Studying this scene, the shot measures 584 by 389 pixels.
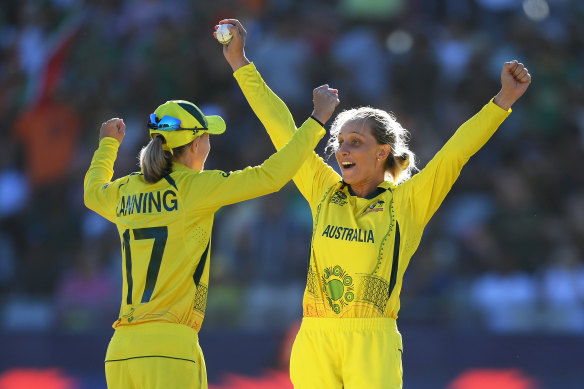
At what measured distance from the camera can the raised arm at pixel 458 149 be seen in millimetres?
4820

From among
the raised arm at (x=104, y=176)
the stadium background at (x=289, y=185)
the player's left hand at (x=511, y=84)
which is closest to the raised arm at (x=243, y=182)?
the raised arm at (x=104, y=176)

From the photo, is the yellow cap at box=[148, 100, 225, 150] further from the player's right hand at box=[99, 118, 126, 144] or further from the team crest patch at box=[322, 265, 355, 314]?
the team crest patch at box=[322, 265, 355, 314]

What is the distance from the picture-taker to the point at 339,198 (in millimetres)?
5039

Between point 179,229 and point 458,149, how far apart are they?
1351mm

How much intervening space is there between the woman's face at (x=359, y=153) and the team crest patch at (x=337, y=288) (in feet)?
1.59

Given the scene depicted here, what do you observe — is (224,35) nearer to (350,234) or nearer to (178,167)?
(178,167)

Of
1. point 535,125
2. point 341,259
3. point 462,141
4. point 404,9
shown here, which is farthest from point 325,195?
point 404,9

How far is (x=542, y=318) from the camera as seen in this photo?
8.54m

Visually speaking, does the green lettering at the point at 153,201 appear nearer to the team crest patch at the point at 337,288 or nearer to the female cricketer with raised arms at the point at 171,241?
the female cricketer with raised arms at the point at 171,241

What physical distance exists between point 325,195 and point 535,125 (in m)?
5.82

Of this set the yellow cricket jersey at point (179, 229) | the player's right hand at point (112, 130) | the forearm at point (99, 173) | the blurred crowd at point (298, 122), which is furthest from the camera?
the blurred crowd at point (298, 122)

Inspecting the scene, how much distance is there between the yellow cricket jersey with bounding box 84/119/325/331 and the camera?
4.61m

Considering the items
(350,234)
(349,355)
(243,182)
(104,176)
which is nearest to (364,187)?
(350,234)

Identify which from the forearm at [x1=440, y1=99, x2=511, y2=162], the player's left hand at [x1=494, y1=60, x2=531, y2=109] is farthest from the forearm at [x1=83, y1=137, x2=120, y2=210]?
the player's left hand at [x1=494, y1=60, x2=531, y2=109]
